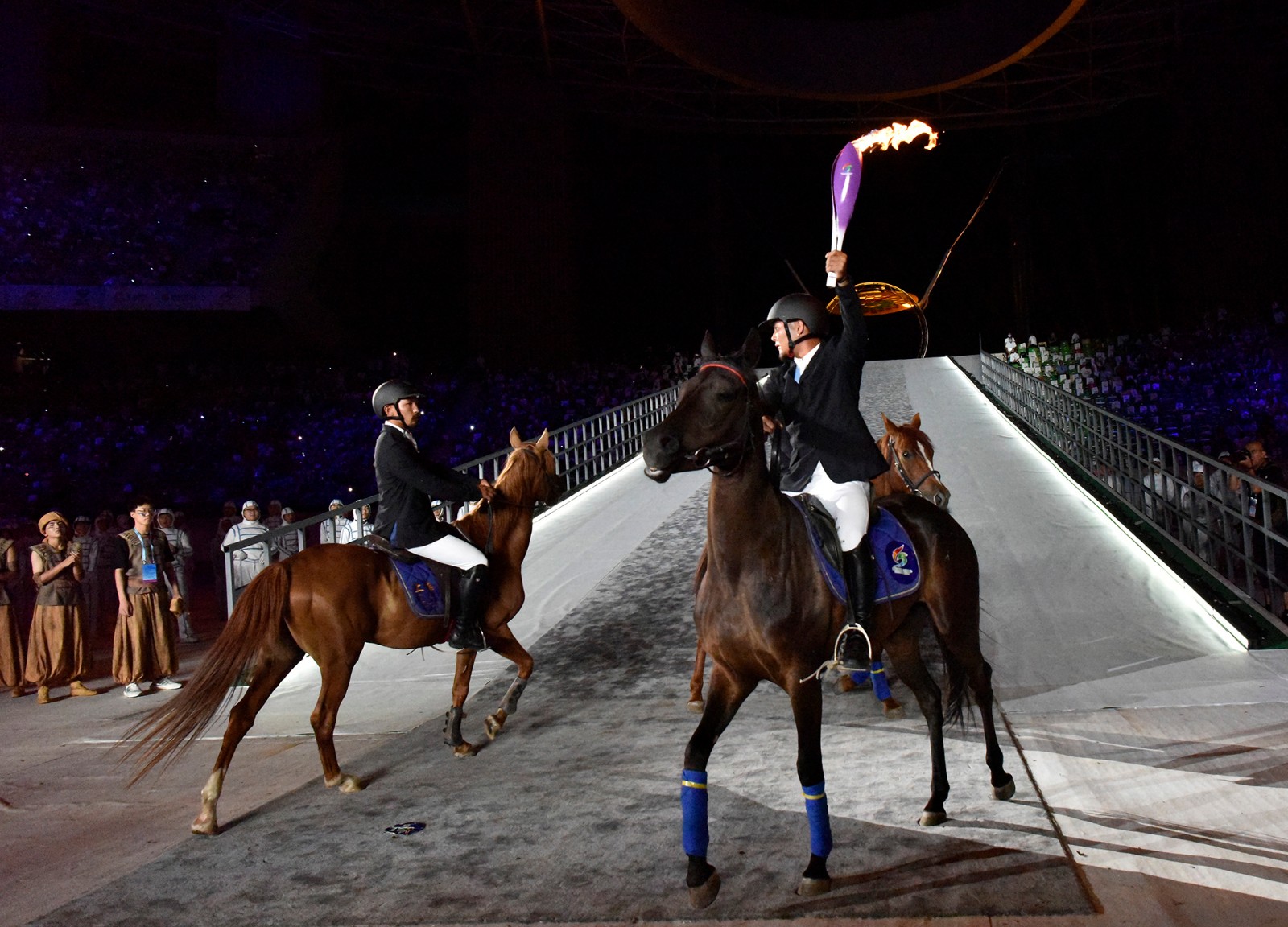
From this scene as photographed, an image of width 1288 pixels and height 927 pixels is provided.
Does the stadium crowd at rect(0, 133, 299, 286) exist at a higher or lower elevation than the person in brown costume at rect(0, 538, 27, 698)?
higher

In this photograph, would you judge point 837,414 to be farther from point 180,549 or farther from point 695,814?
point 180,549

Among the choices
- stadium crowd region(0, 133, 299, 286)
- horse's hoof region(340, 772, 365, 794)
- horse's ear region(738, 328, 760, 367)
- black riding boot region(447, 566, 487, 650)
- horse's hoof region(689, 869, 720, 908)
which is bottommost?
horse's hoof region(340, 772, 365, 794)

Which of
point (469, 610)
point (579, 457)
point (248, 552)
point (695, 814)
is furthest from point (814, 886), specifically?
point (579, 457)

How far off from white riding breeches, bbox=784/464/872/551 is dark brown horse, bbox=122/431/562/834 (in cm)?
255

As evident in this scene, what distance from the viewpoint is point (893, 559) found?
14.4 ft

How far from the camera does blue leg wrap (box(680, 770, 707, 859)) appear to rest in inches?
145

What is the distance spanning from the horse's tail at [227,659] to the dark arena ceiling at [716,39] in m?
19.0

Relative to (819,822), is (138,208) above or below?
above

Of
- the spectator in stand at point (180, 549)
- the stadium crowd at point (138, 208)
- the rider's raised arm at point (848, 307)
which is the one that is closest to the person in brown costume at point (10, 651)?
the spectator in stand at point (180, 549)

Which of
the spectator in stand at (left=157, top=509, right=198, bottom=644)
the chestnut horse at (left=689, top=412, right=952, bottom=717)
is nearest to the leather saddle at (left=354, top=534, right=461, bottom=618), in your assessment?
the chestnut horse at (left=689, top=412, right=952, bottom=717)

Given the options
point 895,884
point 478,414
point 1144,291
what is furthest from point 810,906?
point 1144,291

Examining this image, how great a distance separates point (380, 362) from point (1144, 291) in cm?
2161

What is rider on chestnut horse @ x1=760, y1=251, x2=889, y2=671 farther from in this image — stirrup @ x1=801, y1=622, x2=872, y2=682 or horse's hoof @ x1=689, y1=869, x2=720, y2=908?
horse's hoof @ x1=689, y1=869, x2=720, y2=908

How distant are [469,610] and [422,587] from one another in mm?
332
